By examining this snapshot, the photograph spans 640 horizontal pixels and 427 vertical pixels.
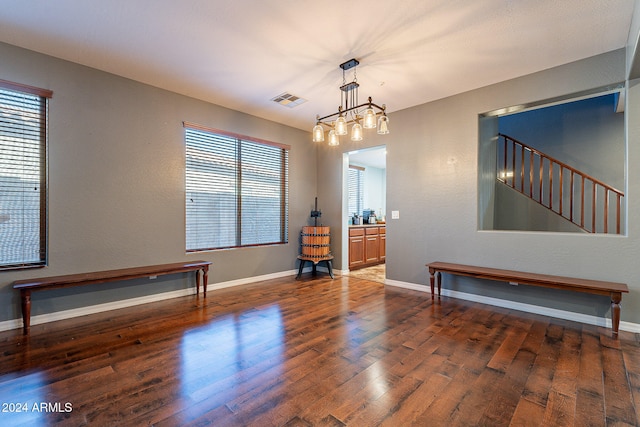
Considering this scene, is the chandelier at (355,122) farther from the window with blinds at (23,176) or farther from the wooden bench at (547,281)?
the window with blinds at (23,176)

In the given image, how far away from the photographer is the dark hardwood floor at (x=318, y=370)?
65.7 inches

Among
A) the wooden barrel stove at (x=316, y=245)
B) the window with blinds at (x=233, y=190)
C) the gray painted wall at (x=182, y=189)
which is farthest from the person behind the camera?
the wooden barrel stove at (x=316, y=245)

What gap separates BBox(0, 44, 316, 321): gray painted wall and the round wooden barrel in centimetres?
154

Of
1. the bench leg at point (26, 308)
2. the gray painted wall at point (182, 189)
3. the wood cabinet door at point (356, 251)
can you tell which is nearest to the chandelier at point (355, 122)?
the gray painted wall at point (182, 189)

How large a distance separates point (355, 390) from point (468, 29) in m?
3.13

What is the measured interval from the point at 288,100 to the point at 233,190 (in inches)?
66.4

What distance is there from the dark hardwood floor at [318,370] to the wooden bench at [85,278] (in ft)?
1.07

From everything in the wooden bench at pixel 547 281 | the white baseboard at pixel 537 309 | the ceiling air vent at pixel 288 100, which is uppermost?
the ceiling air vent at pixel 288 100

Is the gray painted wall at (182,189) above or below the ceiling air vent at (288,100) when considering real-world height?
below

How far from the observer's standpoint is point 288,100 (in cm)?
425

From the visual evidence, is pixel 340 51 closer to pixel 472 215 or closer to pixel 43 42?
pixel 472 215

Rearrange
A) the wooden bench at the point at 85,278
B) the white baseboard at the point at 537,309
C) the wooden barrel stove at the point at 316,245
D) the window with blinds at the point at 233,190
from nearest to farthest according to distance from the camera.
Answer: the wooden bench at the point at 85,278 < the white baseboard at the point at 537,309 < the window with blinds at the point at 233,190 < the wooden barrel stove at the point at 316,245

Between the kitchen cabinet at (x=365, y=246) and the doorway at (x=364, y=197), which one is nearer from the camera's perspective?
the doorway at (x=364, y=197)

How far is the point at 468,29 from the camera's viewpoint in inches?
103
